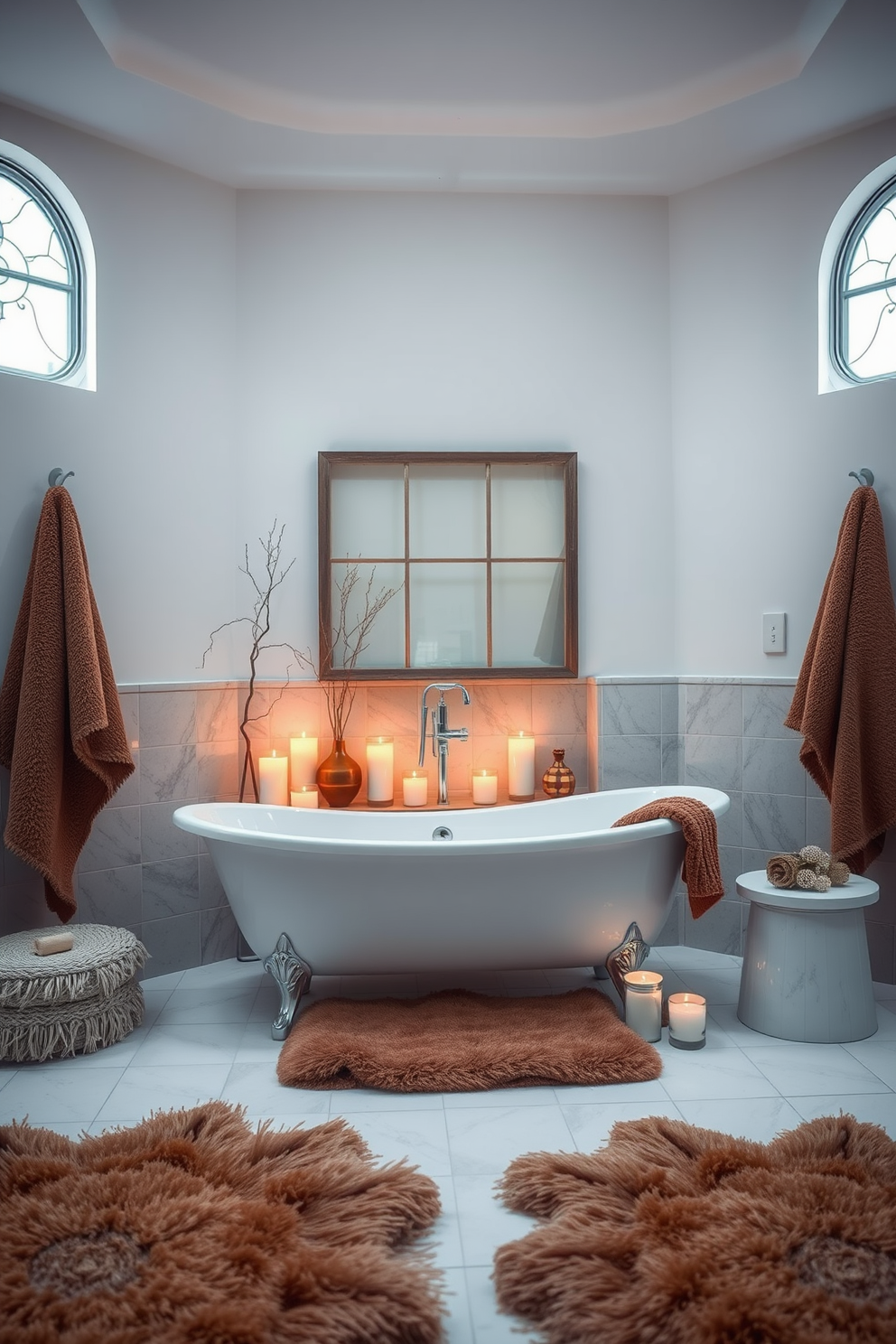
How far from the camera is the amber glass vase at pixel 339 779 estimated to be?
3492mm

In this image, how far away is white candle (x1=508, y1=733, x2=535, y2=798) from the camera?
3578 millimetres

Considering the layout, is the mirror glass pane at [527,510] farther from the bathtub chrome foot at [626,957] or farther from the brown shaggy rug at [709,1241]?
the brown shaggy rug at [709,1241]

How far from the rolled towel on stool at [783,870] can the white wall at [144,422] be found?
2.07 metres

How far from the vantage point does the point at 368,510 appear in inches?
143

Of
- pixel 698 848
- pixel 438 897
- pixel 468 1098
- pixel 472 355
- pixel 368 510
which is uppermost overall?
pixel 472 355

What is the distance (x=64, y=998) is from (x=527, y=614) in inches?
79.5

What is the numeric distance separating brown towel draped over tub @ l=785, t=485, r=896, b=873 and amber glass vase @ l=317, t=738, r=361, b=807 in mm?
1541

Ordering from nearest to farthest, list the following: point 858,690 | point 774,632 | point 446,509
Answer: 1. point 858,690
2. point 774,632
3. point 446,509

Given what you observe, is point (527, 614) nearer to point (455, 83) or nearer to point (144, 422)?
point (144, 422)

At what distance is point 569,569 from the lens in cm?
365

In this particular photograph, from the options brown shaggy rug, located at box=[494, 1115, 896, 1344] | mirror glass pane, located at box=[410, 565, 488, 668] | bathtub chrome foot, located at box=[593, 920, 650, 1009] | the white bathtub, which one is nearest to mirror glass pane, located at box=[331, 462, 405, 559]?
mirror glass pane, located at box=[410, 565, 488, 668]

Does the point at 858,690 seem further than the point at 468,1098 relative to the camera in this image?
Yes

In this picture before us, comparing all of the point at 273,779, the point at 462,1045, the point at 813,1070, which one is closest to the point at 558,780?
the point at 273,779

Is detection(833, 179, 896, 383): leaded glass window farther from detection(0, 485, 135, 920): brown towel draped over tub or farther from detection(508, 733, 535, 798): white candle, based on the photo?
detection(0, 485, 135, 920): brown towel draped over tub
